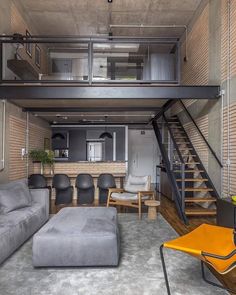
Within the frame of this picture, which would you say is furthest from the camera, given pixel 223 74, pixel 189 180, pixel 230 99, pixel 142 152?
pixel 142 152

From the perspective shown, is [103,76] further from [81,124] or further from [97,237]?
[97,237]

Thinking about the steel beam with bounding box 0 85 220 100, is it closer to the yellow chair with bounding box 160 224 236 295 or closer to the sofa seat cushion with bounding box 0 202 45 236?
the sofa seat cushion with bounding box 0 202 45 236

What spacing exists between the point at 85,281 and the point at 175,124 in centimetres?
584

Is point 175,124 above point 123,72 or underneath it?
underneath

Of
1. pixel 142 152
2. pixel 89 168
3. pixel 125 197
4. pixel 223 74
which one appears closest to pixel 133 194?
pixel 125 197

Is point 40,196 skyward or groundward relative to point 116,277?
skyward

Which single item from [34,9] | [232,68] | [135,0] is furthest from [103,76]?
[232,68]

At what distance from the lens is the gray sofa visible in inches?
114

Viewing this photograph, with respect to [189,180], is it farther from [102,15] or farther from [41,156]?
[102,15]

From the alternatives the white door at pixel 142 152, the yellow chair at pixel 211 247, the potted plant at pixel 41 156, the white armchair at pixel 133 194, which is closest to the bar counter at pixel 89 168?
the potted plant at pixel 41 156

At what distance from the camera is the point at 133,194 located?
548cm

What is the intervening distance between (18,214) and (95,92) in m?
2.58

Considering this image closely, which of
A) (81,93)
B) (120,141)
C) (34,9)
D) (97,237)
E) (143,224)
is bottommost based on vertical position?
(143,224)

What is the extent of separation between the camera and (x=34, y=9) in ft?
20.2
